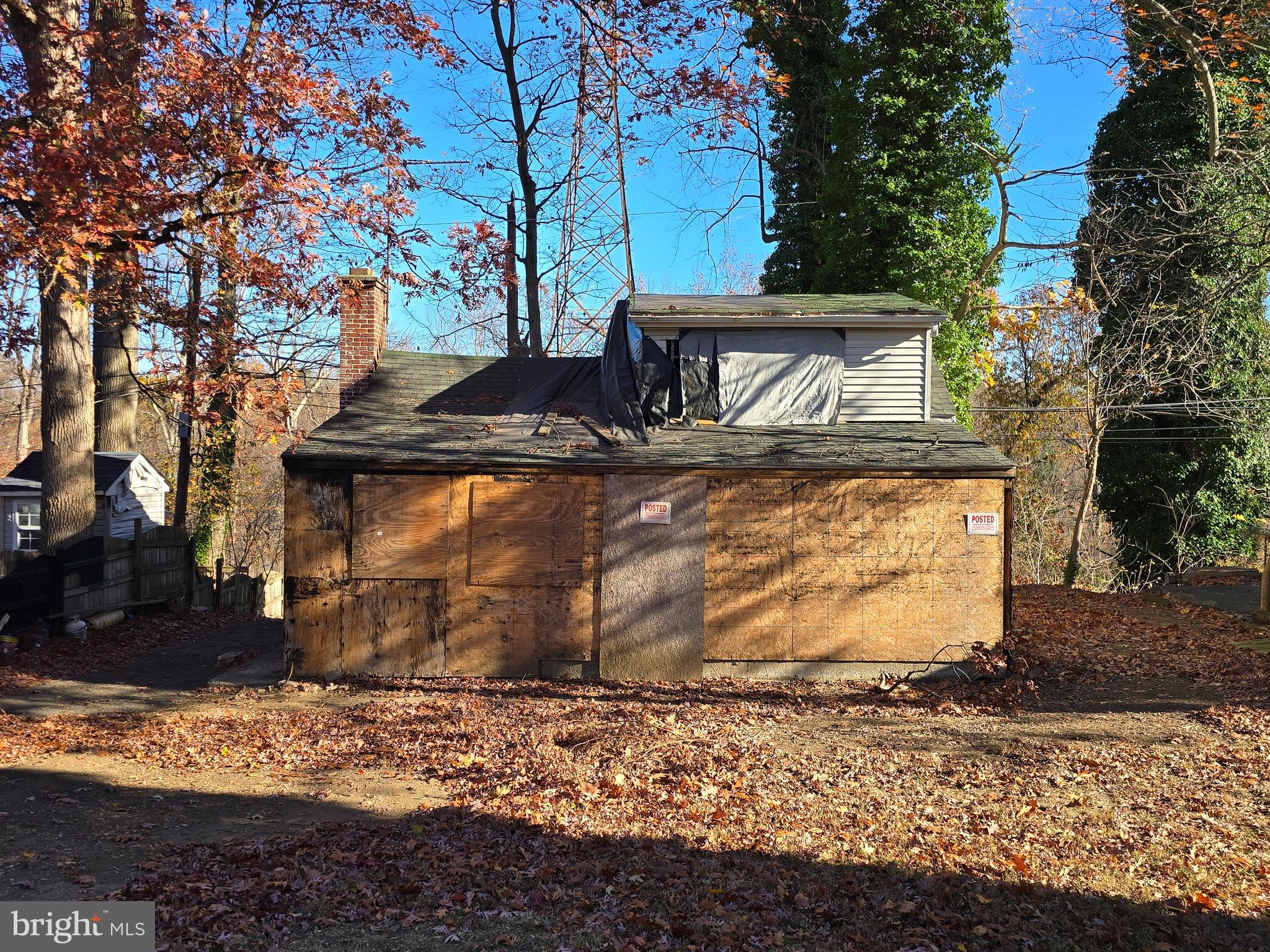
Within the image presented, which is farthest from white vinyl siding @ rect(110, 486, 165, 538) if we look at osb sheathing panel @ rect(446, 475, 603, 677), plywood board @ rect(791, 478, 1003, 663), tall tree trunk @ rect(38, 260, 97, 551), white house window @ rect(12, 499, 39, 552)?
plywood board @ rect(791, 478, 1003, 663)

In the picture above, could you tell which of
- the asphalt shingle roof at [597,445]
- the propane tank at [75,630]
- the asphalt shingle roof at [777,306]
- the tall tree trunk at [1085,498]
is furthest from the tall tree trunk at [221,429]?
the tall tree trunk at [1085,498]

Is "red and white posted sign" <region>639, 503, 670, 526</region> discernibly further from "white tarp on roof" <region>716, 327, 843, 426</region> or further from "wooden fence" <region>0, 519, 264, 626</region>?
"wooden fence" <region>0, 519, 264, 626</region>

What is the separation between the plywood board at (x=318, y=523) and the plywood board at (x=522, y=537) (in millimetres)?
1612

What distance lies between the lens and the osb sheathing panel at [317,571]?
36.9ft

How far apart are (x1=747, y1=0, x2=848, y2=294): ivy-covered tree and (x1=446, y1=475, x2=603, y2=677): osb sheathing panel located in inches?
623

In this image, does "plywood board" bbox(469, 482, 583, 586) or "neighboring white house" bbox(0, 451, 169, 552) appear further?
"neighboring white house" bbox(0, 451, 169, 552)

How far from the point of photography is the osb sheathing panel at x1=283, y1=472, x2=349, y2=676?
11242 mm

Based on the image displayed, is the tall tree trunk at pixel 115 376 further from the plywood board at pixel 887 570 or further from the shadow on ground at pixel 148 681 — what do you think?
the plywood board at pixel 887 570

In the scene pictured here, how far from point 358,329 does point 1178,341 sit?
57.7 feet

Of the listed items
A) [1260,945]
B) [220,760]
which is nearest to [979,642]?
[1260,945]

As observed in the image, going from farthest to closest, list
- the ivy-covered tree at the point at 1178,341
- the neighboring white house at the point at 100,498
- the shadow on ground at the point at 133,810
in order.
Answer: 1. the neighboring white house at the point at 100,498
2. the ivy-covered tree at the point at 1178,341
3. the shadow on ground at the point at 133,810

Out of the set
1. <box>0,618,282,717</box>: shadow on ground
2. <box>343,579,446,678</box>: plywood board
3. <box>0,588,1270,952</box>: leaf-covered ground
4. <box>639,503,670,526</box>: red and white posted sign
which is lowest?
<box>0,618,282,717</box>: shadow on ground

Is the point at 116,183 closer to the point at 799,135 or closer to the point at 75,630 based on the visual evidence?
the point at 75,630

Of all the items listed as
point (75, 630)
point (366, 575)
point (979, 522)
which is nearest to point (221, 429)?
point (75, 630)
